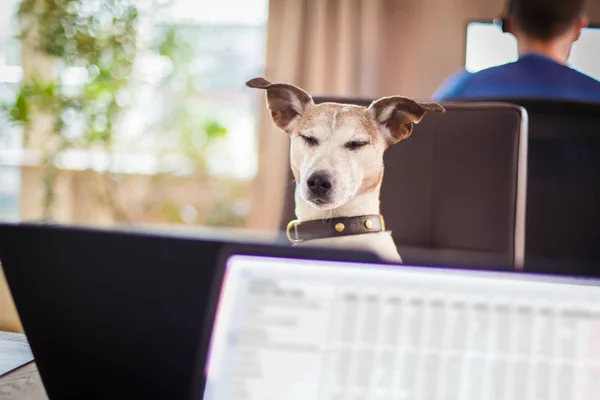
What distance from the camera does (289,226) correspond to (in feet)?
2.37

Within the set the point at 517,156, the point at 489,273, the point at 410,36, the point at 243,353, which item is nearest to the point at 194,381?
the point at 243,353

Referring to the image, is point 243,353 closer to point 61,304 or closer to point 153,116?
point 61,304

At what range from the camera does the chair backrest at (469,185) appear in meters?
0.82

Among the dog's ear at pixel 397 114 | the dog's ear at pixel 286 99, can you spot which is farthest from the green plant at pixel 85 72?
the dog's ear at pixel 397 114

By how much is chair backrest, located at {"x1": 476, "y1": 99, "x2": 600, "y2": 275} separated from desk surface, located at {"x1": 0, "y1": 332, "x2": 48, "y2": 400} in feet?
2.36

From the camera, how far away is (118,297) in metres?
0.51

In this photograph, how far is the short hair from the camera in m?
1.09

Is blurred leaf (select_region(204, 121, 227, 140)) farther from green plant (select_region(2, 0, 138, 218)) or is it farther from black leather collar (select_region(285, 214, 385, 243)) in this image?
black leather collar (select_region(285, 214, 385, 243))

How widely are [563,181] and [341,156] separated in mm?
470

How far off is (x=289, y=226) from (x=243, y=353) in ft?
0.82

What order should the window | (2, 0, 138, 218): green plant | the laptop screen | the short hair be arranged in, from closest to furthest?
the laptop screen
the short hair
(2, 0, 138, 218): green plant
the window

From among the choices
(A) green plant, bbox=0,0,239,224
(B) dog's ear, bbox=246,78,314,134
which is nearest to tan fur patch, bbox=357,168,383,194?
(B) dog's ear, bbox=246,78,314,134

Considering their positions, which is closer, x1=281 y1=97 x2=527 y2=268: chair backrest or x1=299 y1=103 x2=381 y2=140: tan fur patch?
x1=299 y1=103 x2=381 y2=140: tan fur patch

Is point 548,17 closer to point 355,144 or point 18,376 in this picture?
point 355,144
